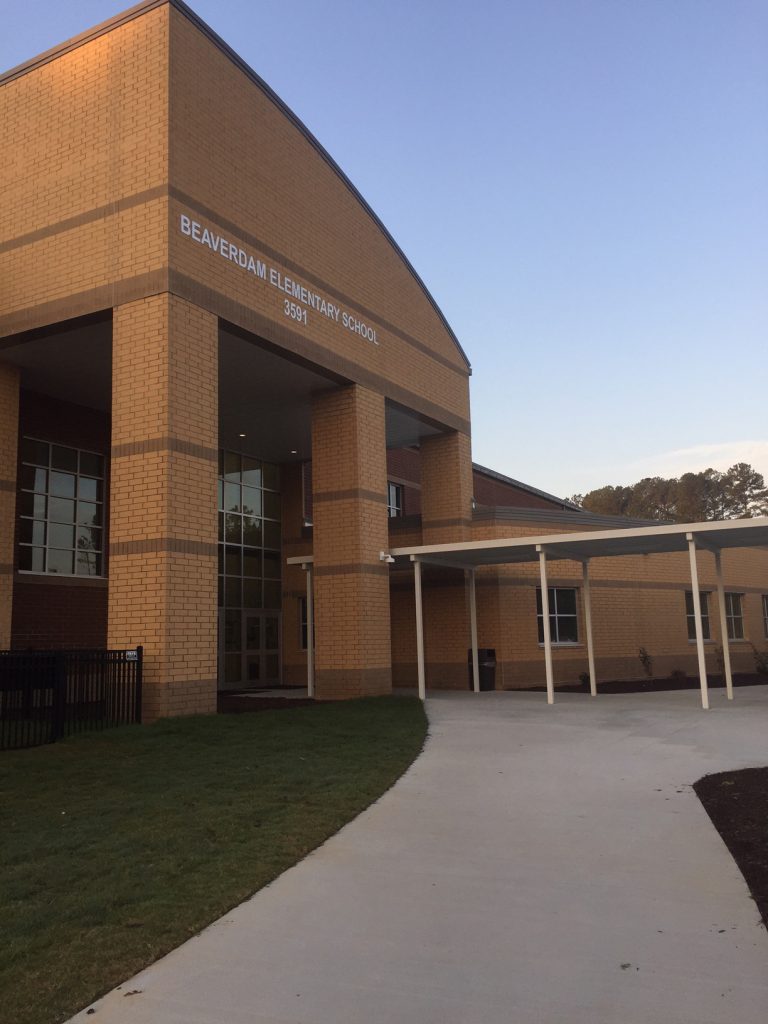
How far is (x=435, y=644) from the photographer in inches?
894

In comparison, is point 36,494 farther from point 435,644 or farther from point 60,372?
point 435,644

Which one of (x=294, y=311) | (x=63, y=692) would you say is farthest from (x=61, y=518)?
(x=63, y=692)

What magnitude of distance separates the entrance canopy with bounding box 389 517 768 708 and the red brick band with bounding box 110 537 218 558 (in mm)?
5801

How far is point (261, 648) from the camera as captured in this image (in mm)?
25469

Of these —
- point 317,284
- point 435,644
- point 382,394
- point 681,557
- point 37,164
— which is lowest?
point 435,644

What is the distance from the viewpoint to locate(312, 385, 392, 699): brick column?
18.8m

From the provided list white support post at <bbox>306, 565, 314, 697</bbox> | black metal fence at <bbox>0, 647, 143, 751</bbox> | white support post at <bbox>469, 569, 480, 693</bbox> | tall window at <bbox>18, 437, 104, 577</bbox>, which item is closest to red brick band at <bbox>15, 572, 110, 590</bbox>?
tall window at <bbox>18, 437, 104, 577</bbox>

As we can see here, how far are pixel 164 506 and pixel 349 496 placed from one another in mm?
6101

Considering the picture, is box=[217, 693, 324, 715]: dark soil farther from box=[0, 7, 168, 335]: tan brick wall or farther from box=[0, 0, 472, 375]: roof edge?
box=[0, 0, 472, 375]: roof edge

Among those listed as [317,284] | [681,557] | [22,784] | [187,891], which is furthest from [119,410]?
[681,557]

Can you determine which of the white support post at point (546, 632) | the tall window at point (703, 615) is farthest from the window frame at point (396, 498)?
the white support post at point (546, 632)

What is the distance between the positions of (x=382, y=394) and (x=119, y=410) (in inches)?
296

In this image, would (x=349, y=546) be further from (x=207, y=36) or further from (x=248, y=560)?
(x=207, y=36)

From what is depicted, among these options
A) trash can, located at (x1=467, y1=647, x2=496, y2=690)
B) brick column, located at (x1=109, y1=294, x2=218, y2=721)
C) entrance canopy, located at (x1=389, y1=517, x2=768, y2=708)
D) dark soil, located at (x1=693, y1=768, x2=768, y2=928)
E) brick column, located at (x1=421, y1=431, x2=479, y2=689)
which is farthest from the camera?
brick column, located at (x1=421, y1=431, x2=479, y2=689)
